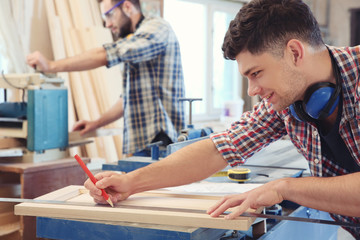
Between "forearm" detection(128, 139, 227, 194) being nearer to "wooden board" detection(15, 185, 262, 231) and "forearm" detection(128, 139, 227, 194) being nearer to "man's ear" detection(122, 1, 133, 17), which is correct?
"wooden board" detection(15, 185, 262, 231)

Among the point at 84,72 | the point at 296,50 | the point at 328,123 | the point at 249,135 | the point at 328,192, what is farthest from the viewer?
the point at 84,72

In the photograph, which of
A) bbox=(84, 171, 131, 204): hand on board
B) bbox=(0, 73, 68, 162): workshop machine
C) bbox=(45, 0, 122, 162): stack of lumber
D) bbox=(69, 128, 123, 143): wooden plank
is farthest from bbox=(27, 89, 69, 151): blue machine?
bbox=(84, 171, 131, 204): hand on board

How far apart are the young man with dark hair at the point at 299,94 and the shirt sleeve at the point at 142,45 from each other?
1070mm

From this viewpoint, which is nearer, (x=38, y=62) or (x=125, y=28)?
(x=38, y=62)

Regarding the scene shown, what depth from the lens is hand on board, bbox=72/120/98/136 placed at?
9.04 feet

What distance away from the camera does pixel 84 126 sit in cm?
281

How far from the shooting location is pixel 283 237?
139 cm

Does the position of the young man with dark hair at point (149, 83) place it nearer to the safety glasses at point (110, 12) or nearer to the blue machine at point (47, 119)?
the safety glasses at point (110, 12)

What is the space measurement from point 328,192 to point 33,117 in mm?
Result: 1686

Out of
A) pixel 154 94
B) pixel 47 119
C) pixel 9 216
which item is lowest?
pixel 9 216

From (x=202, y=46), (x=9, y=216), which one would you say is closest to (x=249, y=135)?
(x=9, y=216)

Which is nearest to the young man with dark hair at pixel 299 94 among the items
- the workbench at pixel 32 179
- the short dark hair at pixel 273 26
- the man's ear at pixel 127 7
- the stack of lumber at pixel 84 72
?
the short dark hair at pixel 273 26

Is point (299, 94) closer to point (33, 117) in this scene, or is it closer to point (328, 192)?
point (328, 192)

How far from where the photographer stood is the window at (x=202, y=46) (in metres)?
4.42
